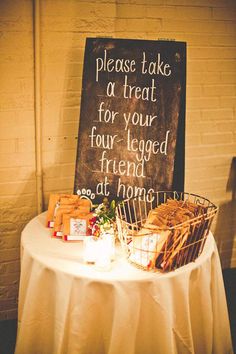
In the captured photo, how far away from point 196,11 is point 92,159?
1270 millimetres

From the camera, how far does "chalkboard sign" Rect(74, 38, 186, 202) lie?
7.43 ft

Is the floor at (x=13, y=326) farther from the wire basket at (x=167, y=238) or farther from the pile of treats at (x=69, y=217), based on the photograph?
the wire basket at (x=167, y=238)

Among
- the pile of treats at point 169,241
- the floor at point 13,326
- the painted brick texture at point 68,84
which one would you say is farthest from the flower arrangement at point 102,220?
the floor at point 13,326

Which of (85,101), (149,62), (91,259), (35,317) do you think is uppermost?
(149,62)

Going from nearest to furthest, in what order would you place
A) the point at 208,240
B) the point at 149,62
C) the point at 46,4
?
the point at 208,240 < the point at 149,62 < the point at 46,4

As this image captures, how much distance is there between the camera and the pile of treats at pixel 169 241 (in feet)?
5.72

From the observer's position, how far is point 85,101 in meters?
2.38

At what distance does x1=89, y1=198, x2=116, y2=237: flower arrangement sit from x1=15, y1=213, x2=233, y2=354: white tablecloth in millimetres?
130

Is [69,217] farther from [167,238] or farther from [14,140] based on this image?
[14,140]

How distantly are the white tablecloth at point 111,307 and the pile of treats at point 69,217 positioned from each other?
0.11 metres

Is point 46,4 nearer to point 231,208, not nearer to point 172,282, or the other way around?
point 172,282

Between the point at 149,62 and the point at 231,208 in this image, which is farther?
the point at 231,208

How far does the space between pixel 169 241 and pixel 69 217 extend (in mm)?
564

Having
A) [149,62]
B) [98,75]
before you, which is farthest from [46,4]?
[149,62]
